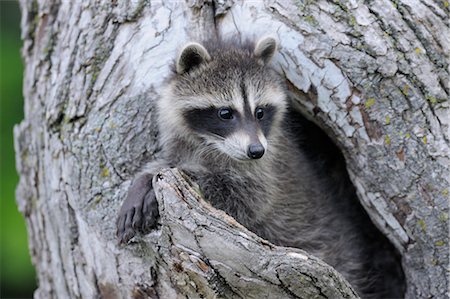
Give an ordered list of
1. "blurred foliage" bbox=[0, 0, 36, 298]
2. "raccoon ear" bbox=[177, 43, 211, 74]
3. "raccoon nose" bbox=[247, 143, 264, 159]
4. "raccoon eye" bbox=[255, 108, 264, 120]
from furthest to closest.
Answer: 1. "blurred foliage" bbox=[0, 0, 36, 298]
2. "raccoon eye" bbox=[255, 108, 264, 120]
3. "raccoon ear" bbox=[177, 43, 211, 74]
4. "raccoon nose" bbox=[247, 143, 264, 159]

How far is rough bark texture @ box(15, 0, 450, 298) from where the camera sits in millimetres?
3684

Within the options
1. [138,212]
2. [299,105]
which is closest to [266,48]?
[299,105]

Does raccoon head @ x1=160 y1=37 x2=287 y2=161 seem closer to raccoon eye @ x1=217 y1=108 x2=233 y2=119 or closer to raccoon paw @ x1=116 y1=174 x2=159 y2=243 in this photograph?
raccoon eye @ x1=217 y1=108 x2=233 y2=119

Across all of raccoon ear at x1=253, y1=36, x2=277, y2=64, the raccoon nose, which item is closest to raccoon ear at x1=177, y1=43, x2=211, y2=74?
raccoon ear at x1=253, y1=36, x2=277, y2=64

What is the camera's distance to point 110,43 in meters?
3.97

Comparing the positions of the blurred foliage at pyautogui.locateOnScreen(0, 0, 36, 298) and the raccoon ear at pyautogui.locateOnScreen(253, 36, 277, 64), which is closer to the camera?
the raccoon ear at pyautogui.locateOnScreen(253, 36, 277, 64)

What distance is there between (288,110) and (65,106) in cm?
129

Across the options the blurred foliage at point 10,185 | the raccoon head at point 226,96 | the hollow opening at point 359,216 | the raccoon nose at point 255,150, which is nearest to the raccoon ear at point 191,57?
the raccoon head at point 226,96

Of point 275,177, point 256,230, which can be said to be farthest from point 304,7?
point 256,230

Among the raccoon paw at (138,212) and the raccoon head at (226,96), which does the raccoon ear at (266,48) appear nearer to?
the raccoon head at (226,96)

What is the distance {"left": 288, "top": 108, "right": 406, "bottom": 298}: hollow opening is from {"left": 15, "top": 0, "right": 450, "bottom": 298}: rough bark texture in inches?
22.4

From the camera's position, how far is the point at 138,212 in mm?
3529

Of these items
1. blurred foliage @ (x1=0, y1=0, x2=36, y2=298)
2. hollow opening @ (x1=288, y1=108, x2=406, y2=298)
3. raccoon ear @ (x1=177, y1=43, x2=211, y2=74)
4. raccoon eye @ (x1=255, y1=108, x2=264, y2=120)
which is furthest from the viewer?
blurred foliage @ (x1=0, y1=0, x2=36, y2=298)

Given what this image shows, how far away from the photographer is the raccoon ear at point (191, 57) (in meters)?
3.62
